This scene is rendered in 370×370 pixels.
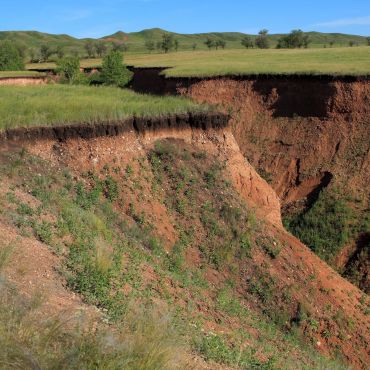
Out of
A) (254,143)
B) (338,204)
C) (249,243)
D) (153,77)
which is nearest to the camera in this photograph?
Answer: (249,243)

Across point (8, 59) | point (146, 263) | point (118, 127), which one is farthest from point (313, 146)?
point (8, 59)

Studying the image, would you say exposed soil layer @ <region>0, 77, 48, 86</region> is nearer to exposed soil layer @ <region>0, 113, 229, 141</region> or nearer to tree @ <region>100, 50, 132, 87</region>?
tree @ <region>100, 50, 132, 87</region>

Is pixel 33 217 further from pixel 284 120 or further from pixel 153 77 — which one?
pixel 153 77

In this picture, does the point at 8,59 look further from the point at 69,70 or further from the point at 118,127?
the point at 118,127

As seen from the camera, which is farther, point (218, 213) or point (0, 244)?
point (218, 213)

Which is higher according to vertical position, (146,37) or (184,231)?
(146,37)

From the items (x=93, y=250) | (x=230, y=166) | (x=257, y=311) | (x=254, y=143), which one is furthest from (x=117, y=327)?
(x=254, y=143)
